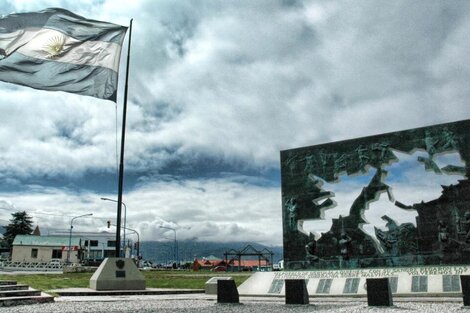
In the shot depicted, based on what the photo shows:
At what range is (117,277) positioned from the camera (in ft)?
66.3

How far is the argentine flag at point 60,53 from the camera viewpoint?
51.2 ft

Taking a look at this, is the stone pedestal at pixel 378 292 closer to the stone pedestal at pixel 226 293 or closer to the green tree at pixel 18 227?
the stone pedestal at pixel 226 293

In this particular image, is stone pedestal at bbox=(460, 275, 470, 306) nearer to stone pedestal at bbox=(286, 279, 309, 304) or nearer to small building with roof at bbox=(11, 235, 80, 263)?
stone pedestal at bbox=(286, 279, 309, 304)

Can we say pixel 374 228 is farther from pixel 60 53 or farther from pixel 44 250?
pixel 44 250

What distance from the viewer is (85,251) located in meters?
110

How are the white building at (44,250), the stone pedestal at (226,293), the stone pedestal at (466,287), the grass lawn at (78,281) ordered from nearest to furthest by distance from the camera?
the stone pedestal at (466,287) → the stone pedestal at (226,293) → the grass lawn at (78,281) → the white building at (44,250)

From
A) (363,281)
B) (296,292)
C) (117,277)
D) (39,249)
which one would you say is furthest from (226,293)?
(39,249)

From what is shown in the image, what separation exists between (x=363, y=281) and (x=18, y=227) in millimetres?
109101

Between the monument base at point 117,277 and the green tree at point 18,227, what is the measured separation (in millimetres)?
103264

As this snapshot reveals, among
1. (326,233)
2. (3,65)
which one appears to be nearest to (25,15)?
(3,65)

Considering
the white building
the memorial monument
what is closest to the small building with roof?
the white building

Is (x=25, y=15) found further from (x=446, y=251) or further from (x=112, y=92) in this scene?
(x=446, y=251)

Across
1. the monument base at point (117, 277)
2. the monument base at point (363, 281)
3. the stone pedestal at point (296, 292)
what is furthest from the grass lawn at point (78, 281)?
the stone pedestal at point (296, 292)

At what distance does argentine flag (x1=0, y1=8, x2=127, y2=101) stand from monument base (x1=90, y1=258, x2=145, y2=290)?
7478mm
